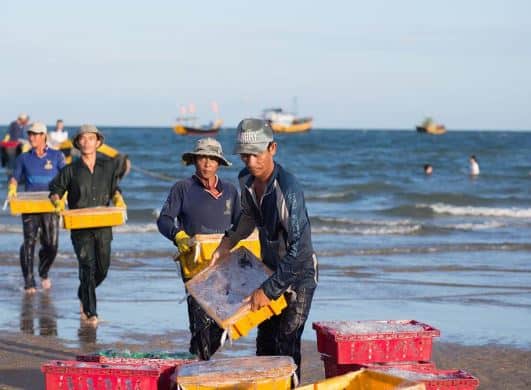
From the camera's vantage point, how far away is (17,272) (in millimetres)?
13680

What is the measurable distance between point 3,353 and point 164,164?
4145 cm

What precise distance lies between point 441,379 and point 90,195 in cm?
468

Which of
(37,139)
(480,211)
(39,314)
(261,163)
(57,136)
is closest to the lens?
(261,163)

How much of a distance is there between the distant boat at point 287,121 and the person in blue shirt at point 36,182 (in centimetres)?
9762

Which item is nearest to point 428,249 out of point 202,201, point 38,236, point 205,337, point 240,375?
point 38,236

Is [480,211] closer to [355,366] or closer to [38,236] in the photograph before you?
[38,236]

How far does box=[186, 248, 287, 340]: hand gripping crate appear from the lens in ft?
17.7

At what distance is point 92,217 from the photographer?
9055mm

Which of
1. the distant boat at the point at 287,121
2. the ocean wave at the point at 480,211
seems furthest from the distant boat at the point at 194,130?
the ocean wave at the point at 480,211

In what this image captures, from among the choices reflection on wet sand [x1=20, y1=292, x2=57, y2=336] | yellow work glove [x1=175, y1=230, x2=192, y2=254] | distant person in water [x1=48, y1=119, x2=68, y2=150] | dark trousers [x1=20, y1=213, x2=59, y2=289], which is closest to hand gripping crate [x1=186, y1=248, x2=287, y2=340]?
yellow work glove [x1=175, y1=230, x2=192, y2=254]

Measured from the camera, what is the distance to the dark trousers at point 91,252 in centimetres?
927

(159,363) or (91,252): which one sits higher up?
(91,252)

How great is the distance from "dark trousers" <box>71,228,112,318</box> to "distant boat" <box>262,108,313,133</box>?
9994 cm

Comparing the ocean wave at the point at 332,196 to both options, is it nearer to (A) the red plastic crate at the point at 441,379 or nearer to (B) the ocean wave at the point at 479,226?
(B) the ocean wave at the point at 479,226
